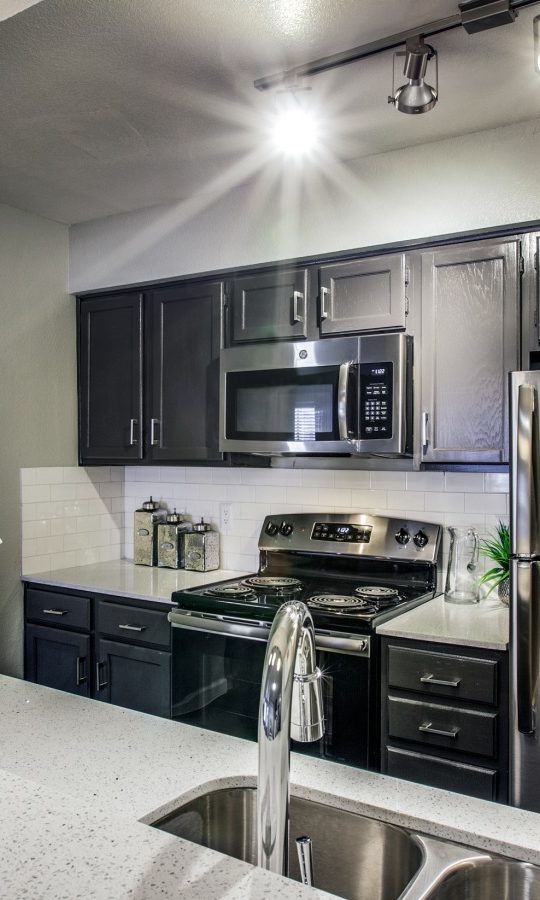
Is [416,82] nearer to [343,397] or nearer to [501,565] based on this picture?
[343,397]

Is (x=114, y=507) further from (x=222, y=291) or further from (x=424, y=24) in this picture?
(x=424, y=24)

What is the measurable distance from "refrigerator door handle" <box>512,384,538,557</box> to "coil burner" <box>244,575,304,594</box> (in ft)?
3.38

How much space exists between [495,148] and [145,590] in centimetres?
211

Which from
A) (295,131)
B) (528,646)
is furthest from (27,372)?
(528,646)

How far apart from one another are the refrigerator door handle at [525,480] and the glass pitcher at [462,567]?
65 centimetres

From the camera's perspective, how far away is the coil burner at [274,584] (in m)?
2.86

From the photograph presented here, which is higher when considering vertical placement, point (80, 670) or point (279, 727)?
point (279, 727)

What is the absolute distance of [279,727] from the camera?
0.83 metres

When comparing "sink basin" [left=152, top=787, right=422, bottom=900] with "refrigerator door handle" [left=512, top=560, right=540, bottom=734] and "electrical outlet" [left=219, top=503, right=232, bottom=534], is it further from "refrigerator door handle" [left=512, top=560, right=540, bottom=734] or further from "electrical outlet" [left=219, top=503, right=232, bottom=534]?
"electrical outlet" [left=219, top=503, right=232, bottom=534]

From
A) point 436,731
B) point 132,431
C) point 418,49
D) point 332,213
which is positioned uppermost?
point 418,49

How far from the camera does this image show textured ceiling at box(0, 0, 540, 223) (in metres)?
1.84

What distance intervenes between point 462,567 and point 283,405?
0.94m

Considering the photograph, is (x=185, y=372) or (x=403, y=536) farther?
(x=185, y=372)

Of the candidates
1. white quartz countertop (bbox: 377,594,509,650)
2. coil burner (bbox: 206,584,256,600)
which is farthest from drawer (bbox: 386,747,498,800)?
coil burner (bbox: 206,584,256,600)
